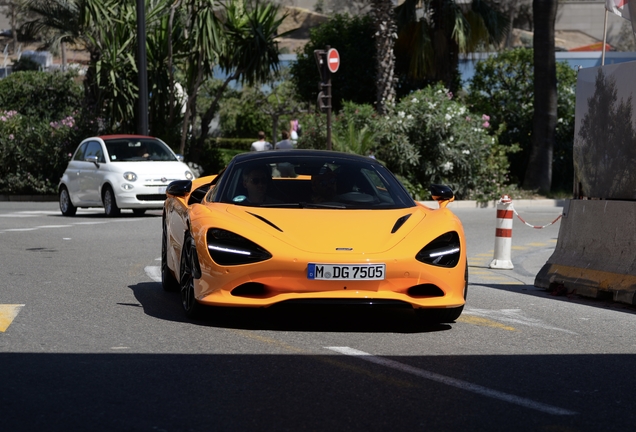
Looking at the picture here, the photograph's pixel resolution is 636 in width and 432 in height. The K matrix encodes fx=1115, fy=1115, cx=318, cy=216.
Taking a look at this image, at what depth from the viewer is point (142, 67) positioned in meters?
27.3

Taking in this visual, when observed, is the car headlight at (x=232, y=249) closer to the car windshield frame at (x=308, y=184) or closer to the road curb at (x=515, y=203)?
the car windshield frame at (x=308, y=184)

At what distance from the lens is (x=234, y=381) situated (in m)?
5.87

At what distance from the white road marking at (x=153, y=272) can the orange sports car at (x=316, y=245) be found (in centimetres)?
233

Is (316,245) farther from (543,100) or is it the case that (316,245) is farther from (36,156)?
(36,156)

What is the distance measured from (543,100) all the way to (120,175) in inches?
485

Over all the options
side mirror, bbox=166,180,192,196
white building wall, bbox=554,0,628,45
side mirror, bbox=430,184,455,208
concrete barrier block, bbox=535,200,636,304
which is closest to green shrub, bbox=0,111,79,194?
concrete barrier block, bbox=535,200,636,304

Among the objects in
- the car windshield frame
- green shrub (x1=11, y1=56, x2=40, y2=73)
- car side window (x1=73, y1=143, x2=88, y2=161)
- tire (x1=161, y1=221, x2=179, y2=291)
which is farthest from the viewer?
green shrub (x1=11, y1=56, x2=40, y2=73)

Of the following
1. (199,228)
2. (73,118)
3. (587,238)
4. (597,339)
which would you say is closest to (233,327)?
(199,228)

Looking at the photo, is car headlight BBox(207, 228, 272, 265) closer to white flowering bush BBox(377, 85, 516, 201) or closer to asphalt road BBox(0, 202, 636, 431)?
asphalt road BBox(0, 202, 636, 431)

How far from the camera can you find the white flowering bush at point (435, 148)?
86.3 ft

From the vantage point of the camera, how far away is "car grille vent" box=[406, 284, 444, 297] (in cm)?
763

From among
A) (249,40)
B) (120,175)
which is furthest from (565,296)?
(249,40)

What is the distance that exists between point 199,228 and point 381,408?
9.42 ft

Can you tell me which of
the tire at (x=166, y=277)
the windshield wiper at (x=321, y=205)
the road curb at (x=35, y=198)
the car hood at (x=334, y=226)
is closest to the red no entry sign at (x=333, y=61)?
the road curb at (x=35, y=198)
